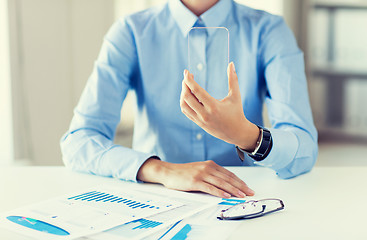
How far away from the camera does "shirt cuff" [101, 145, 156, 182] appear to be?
105cm

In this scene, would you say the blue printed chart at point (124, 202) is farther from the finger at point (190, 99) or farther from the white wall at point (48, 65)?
the white wall at point (48, 65)

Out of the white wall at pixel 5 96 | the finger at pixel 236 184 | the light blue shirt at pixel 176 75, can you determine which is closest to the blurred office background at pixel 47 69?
the white wall at pixel 5 96

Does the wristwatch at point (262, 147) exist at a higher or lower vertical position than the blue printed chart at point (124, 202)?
higher

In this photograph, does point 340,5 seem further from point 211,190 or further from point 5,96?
point 211,190

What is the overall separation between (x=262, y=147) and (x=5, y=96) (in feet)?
5.20

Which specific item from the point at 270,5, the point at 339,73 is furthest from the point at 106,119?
the point at 339,73

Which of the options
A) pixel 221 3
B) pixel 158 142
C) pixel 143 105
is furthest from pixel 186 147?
pixel 221 3

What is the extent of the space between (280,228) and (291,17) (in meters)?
3.86

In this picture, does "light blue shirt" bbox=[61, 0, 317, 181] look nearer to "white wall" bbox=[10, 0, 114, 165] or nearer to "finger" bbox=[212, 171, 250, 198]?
"finger" bbox=[212, 171, 250, 198]

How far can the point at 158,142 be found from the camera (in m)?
1.42

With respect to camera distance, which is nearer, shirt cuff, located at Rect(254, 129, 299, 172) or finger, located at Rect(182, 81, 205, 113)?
finger, located at Rect(182, 81, 205, 113)

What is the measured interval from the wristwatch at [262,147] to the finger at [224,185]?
0.11m

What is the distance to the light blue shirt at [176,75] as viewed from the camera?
131 centimetres

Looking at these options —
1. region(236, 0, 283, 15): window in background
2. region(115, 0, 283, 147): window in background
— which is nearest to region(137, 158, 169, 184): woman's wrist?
region(115, 0, 283, 147): window in background
